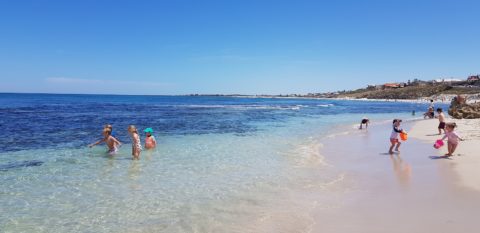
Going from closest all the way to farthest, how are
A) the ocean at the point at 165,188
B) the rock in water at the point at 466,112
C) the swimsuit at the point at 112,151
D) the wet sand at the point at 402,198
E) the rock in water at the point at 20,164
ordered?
the wet sand at the point at 402,198 < the ocean at the point at 165,188 < the rock in water at the point at 20,164 < the swimsuit at the point at 112,151 < the rock in water at the point at 466,112

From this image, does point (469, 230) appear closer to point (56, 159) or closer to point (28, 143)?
point (56, 159)

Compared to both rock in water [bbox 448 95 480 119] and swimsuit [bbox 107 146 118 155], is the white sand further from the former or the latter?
rock in water [bbox 448 95 480 119]

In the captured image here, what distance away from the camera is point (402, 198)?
311 inches

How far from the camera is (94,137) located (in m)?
19.5

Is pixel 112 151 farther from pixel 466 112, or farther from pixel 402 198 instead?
pixel 466 112

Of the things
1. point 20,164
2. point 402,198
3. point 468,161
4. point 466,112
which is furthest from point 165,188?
point 466,112

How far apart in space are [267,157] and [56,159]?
23.1ft

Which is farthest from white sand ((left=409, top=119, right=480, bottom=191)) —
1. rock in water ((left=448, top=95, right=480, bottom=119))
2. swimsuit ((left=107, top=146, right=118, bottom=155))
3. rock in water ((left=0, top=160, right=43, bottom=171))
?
rock in water ((left=448, top=95, right=480, bottom=119))

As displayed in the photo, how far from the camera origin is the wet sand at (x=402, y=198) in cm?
632

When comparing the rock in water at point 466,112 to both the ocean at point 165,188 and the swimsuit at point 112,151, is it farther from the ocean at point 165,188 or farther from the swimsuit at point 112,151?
the swimsuit at point 112,151

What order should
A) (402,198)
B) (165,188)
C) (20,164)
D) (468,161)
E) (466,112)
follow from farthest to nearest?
(466,112) < (20,164) < (468,161) < (165,188) < (402,198)

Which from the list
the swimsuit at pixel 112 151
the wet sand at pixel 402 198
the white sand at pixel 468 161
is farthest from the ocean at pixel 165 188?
the white sand at pixel 468 161

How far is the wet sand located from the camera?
6.32 metres

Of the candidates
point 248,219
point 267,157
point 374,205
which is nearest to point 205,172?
point 267,157
